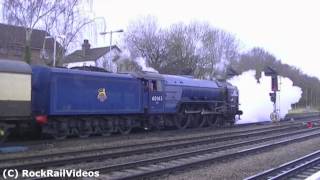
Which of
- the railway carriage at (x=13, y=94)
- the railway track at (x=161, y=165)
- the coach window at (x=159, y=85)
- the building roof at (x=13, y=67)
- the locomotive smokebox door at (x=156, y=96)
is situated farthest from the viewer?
the coach window at (x=159, y=85)

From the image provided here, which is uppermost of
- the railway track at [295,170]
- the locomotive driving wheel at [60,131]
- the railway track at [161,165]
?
the locomotive driving wheel at [60,131]

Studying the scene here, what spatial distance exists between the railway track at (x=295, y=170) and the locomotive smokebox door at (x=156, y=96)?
11.7 m

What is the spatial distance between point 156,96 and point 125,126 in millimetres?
2819

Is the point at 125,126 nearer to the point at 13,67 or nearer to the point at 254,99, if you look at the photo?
the point at 13,67

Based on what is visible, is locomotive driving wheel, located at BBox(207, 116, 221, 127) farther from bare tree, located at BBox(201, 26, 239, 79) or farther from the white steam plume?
bare tree, located at BBox(201, 26, 239, 79)

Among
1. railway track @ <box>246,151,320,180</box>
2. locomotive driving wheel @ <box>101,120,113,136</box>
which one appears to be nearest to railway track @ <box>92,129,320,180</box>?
railway track @ <box>246,151,320,180</box>

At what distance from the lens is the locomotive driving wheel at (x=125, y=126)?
26.0 meters

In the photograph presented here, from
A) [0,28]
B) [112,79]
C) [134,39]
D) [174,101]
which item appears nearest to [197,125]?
[174,101]

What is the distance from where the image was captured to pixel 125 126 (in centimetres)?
2636

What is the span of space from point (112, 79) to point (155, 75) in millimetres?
3914

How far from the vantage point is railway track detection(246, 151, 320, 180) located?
13.3 meters

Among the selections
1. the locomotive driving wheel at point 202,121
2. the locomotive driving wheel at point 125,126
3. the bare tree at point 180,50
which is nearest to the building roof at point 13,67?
the locomotive driving wheel at point 125,126

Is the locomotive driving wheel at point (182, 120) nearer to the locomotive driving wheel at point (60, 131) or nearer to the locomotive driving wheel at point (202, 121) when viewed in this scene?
the locomotive driving wheel at point (202, 121)

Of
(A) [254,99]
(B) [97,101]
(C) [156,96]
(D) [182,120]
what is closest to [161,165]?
(B) [97,101]
